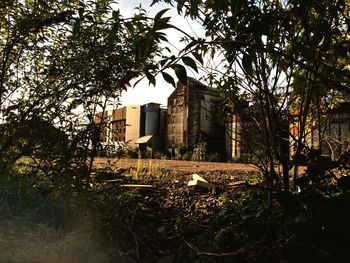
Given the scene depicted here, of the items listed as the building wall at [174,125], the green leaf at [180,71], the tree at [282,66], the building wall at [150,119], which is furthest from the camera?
the building wall at [150,119]

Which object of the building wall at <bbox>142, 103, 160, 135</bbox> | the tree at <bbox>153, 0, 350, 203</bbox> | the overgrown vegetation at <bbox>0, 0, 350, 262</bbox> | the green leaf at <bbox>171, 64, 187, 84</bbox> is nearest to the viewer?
the green leaf at <bbox>171, 64, 187, 84</bbox>

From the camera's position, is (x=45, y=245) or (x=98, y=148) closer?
(x=45, y=245)

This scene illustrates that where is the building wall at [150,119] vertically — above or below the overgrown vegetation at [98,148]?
above

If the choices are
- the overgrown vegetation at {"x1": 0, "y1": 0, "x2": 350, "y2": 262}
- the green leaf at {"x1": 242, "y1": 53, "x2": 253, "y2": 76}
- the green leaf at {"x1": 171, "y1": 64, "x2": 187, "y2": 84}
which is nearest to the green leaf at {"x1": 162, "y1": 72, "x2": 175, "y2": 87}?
the green leaf at {"x1": 171, "y1": 64, "x2": 187, "y2": 84}

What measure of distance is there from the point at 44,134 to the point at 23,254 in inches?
39.5

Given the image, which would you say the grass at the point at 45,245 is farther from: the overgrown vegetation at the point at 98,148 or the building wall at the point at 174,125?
the building wall at the point at 174,125

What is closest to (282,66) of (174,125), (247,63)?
(247,63)

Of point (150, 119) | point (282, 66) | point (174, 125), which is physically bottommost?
point (282, 66)

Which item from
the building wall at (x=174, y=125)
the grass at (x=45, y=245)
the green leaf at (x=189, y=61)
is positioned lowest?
the grass at (x=45, y=245)

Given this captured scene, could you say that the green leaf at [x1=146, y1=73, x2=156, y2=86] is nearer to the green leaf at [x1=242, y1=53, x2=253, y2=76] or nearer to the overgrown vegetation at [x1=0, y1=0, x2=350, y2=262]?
the green leaf at [x1=242, y1=53, x2=253, y2=76]

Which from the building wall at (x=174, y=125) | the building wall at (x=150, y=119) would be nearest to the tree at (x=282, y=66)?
the building wall at (x=174, y=125)

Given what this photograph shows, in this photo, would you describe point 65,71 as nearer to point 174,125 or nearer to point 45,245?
point 45,245

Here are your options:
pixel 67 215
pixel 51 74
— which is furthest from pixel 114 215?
pixel 51 74

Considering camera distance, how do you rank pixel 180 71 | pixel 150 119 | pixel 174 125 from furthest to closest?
pixel 150 119 < pixel 174 125 < pixel 180 71
